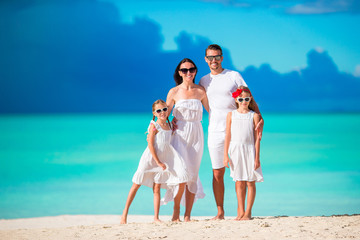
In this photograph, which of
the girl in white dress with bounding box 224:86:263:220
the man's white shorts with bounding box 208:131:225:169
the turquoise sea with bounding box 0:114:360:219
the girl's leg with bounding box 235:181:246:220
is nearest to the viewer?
the girl in white dress with bounding box 224:86:263:220

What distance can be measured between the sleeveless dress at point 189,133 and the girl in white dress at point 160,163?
4.3 inches

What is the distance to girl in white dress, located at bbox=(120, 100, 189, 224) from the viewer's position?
17.3 ft

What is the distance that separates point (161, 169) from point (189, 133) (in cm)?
47

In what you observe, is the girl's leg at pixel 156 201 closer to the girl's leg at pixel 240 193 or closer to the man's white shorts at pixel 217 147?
the man's white shorts at pixel 217 147

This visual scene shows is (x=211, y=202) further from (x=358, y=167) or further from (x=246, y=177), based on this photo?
(x=358, y=167)

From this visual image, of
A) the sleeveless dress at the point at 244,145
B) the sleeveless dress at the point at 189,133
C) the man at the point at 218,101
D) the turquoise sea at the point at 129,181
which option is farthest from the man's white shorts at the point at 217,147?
the turquoise sea at the point at 129,181

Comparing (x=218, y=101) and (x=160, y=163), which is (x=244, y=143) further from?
(x=160, y=163)

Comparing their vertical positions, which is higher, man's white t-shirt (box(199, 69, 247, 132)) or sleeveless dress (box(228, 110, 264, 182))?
man's white t-shirt (box(199, 69, 247, 132))

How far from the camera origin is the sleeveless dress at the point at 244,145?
5223mm

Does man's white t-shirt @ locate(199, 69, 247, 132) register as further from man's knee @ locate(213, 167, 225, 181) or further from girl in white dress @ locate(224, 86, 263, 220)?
man's knee @ locate(213, 167, 225, 181)

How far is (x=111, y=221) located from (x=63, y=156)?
12.0 m

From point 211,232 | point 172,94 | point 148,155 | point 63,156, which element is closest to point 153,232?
point 211,232

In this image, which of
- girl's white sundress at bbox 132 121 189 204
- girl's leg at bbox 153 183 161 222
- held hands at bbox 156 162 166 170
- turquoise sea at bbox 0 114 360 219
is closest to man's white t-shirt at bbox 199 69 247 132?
girl's white sundress at bbox 132 121 189 204

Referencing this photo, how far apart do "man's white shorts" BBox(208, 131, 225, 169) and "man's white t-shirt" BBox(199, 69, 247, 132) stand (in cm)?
6
